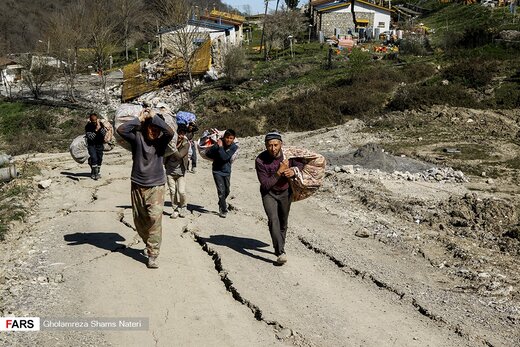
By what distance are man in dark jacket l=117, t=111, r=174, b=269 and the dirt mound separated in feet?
28.9

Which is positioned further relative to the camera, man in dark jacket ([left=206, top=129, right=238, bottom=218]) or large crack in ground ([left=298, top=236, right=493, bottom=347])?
man in dark jacket ([left=206, top=129, right=238, bottom=218])

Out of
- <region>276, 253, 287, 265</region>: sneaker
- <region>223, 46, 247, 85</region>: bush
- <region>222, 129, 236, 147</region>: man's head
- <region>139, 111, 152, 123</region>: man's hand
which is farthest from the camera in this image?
<region>223, 46, 247, 85</region>: bush

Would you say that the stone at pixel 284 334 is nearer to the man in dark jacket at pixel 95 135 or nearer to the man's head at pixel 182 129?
the man's head at pixel 182 129

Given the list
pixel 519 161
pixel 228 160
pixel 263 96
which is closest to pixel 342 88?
pixel 263 96

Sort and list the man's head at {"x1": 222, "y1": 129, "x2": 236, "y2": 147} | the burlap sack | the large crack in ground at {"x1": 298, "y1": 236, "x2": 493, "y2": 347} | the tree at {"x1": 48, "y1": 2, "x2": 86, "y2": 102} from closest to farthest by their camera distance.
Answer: the large crack in ground at {"x1": 298, "y1": 236, "x2": 493, "y2": 347}, the man's head at {"x1": 222, "y1": 129, "x2": 236, "y2": 147}, the burlap sack, the tree at {"x1": 48, "y1": 2, "x2": 86, "y2": 102}

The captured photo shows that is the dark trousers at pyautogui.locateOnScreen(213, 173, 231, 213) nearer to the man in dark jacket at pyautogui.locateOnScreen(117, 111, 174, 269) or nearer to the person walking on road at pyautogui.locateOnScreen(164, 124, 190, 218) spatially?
the person walking on road at pyautogui.locateOnScreen(164, 124, 190, 218)

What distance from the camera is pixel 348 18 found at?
4503 cm

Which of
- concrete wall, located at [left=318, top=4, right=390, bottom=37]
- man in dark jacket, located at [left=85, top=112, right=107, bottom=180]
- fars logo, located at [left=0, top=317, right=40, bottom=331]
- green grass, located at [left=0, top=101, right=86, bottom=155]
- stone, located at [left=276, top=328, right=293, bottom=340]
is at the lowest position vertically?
green grass, located at [left=0, top=101, right=86, bottom=155]

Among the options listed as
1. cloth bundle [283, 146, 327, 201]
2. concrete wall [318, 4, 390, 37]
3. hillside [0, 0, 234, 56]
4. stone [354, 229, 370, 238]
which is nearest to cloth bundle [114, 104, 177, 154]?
cloth bundle [283, 146, 327, 201]

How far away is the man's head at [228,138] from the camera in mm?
8531

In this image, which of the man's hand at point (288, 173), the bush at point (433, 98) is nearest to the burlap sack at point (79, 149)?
the man's hand at point (288, 173)

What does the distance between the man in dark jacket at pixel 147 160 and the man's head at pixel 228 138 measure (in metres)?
2.22

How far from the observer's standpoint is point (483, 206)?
10.5m

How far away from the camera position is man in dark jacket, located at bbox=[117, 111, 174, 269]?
6164 millimetres
